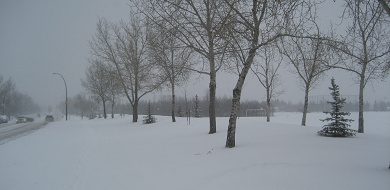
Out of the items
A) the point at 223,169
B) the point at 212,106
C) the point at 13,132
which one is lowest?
the point at 13,132

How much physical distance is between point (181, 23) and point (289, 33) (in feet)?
12.9

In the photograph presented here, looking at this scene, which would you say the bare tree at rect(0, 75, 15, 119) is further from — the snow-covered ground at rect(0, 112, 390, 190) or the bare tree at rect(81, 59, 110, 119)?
the snow-covered ground at rect(0, 112, 390, 190)

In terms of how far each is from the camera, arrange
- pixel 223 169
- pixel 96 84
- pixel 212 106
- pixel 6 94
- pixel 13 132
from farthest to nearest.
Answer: pixel 6 94, pixel 96 84, pixel 13 132, pixel 212 106, pixel 223 169

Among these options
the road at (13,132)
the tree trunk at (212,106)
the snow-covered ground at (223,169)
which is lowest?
the road at (13,132)

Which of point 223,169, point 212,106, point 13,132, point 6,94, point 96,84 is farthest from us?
point 6,94

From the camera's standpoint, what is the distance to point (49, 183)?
4945 mm

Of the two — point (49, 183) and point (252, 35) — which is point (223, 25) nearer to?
point (252, 35)

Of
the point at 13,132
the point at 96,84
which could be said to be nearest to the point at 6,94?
the point at 96,84

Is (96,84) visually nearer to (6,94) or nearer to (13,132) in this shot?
(13,132)

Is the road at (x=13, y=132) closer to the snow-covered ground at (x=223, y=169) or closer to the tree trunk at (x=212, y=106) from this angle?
the snow-covered ground at (x=223, y=169)

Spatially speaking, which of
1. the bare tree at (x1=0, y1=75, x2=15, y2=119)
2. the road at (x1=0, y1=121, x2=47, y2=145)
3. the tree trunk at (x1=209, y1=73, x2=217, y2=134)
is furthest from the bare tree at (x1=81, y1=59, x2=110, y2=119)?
the tree trunk at (x1=209, y1=73, x2=217, y2=134)

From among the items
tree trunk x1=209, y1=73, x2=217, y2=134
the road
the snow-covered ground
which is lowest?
the road

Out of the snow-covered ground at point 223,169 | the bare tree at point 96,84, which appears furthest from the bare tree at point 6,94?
the snow-covered ground at point 223,169

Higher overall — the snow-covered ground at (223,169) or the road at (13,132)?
the snow-covered ground at (223,169)
